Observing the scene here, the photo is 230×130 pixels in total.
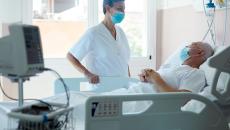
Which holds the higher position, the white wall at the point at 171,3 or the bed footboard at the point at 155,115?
the white wall at the point at 171,3

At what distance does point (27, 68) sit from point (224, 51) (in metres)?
0.88

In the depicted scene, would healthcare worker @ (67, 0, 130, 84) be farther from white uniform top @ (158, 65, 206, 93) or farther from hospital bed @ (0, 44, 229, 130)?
hospital bed @ (0, 44, 229, 130)

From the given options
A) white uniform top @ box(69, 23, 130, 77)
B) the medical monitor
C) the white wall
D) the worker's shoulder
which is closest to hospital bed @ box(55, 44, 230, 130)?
the medical monitor

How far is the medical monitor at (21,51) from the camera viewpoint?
Answer: 116cm

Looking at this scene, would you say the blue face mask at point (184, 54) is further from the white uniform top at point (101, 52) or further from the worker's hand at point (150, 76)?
the white uniform top at point (101, 52)

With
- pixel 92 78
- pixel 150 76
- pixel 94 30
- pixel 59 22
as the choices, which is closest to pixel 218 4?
pixel 150 76

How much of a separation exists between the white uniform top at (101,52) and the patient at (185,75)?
0.53 metres

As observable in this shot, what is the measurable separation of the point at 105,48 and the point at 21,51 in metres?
1.50

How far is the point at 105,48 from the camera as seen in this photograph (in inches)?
104

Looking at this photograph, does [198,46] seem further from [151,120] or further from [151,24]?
[151,24]

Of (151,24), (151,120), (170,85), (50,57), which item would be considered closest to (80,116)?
(151,120)

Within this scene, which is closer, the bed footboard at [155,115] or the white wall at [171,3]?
the bed footboard at [155,115]

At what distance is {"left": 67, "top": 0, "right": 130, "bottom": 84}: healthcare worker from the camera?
259 cm

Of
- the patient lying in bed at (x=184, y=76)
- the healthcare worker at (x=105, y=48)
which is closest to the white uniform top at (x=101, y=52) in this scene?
the healthcare worker at (x=105, y=48)
